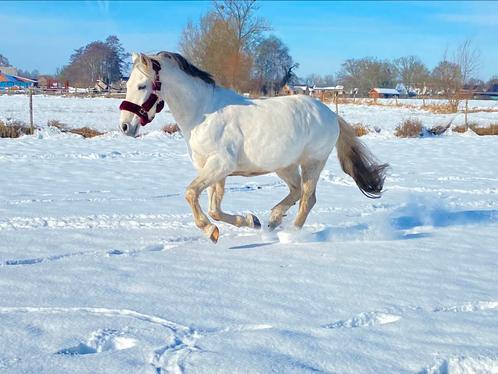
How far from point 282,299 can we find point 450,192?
514cm

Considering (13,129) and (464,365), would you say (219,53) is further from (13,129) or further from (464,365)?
(464,365)

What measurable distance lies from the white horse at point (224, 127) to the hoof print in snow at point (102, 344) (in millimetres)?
1801

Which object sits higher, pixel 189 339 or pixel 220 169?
pixel 220 169

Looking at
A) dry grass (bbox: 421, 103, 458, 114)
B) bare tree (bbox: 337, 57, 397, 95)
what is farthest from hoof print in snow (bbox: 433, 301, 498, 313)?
bare tree (bbox: 337, 57, 397, 95)

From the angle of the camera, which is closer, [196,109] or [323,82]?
[196,109]

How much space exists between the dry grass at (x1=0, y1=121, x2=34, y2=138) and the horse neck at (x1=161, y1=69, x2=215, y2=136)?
11.6 m

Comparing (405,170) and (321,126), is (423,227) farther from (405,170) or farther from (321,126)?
(405,170)

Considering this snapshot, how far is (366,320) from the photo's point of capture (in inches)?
123

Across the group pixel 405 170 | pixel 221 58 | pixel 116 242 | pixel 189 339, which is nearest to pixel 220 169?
pixel 116 242

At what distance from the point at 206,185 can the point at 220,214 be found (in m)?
0.48

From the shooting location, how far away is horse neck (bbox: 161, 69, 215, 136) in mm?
4705

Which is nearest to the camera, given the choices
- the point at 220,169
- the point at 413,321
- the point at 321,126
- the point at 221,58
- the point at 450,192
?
the point at 413,321

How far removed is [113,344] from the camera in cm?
273

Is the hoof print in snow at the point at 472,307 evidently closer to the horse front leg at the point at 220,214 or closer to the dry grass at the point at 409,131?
the horse front leg at the point at 220,214
